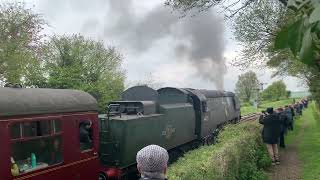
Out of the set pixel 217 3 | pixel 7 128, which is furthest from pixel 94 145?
pixel 217 3

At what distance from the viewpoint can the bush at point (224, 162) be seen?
6378 millimetres

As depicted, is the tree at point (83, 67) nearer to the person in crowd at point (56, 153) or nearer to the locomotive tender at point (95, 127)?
the locomotive tender at point (95, 127)

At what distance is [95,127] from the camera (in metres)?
9.64

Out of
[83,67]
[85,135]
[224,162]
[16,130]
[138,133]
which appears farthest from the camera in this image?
[83,67]

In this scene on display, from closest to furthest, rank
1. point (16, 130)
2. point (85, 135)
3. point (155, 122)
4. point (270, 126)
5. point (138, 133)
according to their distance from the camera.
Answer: point (16, 130)
point (85, 135)
point (138, 133)
point (155, 122)
point (270, 126)

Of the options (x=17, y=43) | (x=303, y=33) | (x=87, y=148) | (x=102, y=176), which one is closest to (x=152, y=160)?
(x=303, y=33)

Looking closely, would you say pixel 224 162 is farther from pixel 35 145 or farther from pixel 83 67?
pixel 83 67

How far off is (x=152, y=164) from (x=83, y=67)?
27.2m

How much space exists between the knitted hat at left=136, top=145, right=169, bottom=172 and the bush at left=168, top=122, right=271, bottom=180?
265 cm

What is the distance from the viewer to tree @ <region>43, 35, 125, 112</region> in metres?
26.8

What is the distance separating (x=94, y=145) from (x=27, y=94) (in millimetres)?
2262

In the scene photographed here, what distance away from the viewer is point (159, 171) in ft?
10.1

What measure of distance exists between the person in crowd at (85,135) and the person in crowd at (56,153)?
0.95 metres

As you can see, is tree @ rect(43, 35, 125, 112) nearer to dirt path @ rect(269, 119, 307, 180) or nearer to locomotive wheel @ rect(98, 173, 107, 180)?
dirt path @ rect(269, 119, 307, 180)
